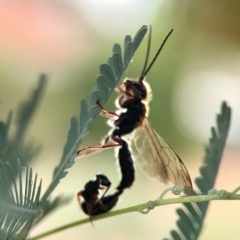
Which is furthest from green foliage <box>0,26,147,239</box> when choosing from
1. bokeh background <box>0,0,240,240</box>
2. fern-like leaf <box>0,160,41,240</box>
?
bokeh background <box>0,0,240,240</box>

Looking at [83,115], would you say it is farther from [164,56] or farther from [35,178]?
[164,56]

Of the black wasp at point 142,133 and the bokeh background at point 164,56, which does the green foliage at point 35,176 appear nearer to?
the black wasp at point 142,133

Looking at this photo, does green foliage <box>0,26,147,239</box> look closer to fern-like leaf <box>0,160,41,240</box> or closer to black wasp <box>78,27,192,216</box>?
fern-like leaf <box>0,160,41,240</box>

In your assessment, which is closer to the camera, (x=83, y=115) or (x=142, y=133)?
(x=83, y=115)

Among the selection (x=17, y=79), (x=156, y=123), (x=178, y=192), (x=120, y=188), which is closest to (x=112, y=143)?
(x=120, y=188)

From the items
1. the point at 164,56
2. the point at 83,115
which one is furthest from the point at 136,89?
the point at 164,56

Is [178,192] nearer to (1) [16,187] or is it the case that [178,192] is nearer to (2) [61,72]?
(1) [16,187]
